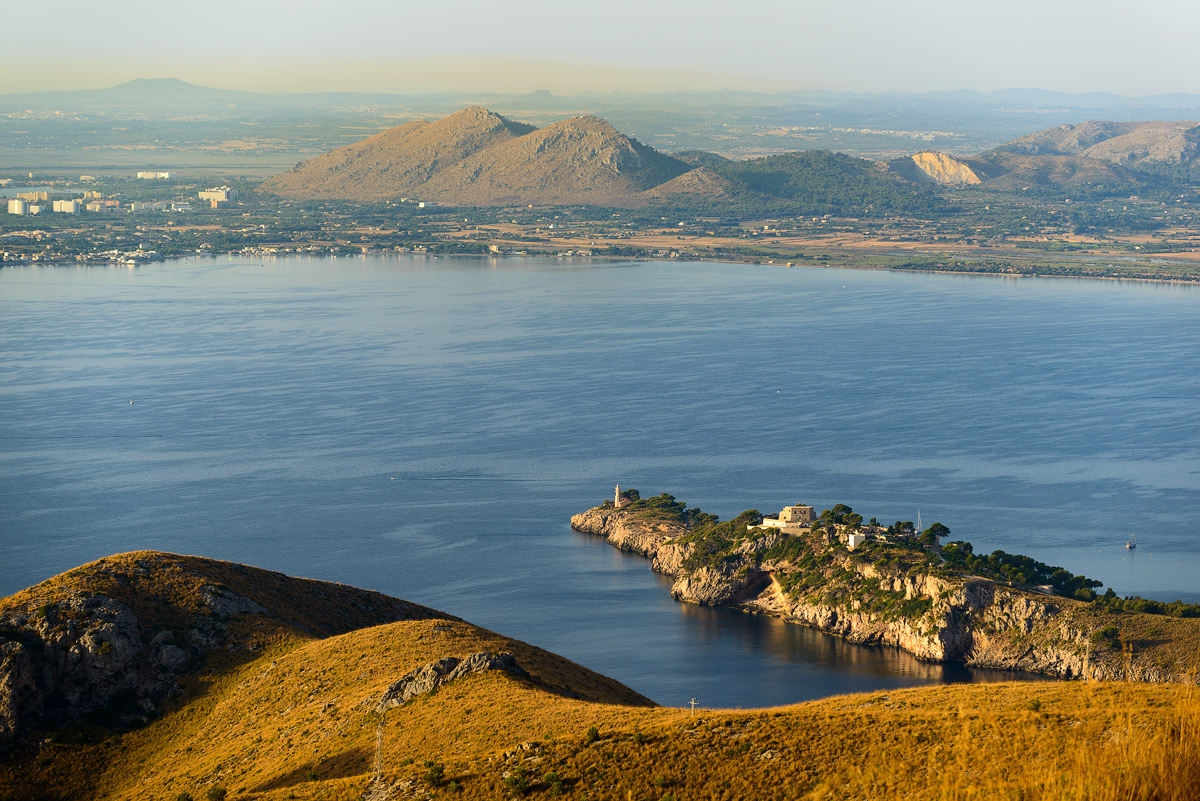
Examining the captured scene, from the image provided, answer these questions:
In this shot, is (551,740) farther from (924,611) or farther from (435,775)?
(924,611)

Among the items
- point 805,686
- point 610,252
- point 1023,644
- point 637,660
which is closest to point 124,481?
point 637,660

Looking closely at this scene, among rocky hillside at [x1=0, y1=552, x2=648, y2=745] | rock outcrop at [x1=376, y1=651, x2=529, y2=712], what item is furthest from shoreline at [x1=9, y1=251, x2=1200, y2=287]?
rock outcrop at [x1=376, y1=651, x2=529, y2=712]

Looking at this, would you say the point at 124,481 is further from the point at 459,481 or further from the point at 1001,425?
the point at 1001,425

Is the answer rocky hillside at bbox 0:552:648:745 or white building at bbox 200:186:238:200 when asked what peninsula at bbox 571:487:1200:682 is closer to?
rocky hillside at bbox 0:552:648:745

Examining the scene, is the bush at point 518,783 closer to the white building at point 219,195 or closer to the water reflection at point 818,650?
the water reflection at point 818,650

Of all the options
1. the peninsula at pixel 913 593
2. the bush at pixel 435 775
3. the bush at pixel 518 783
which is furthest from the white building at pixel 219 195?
the bush at pixel 518 783

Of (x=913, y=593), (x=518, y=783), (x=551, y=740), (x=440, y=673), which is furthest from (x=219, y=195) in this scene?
(x=518, y=783)
